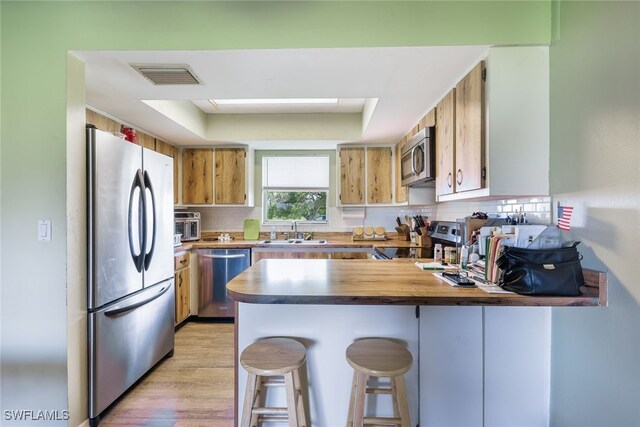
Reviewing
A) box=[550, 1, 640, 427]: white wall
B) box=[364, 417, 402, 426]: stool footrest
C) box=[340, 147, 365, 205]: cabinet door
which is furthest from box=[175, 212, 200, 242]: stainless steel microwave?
box=[550, 1, 640, 427]: white wall

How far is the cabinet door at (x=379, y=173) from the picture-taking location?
11.6 feet

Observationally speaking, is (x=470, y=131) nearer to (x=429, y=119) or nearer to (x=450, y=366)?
(x=429, y=119)

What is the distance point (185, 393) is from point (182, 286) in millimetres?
1348

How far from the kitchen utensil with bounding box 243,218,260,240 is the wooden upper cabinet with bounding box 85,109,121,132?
1.82 metres

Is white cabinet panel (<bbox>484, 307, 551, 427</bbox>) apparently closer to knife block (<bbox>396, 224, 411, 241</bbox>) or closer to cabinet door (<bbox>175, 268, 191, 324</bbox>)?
knife block (<bbox>396, 224, 411, 241</bbox>)

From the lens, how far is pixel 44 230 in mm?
1545

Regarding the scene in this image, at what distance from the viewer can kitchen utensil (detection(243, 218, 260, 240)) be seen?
3885 millimetres

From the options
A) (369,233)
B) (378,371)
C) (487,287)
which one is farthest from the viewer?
(369,233)

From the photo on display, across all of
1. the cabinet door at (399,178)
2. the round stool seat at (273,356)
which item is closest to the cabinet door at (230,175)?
the cabinet door at (399,178)

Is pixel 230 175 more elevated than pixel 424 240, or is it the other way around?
pixel 230 175

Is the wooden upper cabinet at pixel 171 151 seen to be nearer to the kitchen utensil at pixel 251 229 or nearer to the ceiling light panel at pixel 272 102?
the ceiling light panel at pixel 272 102

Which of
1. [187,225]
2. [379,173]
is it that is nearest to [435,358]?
[379,173]

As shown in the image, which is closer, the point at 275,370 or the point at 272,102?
the point at 275,370

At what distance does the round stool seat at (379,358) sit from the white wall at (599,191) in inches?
32.3
